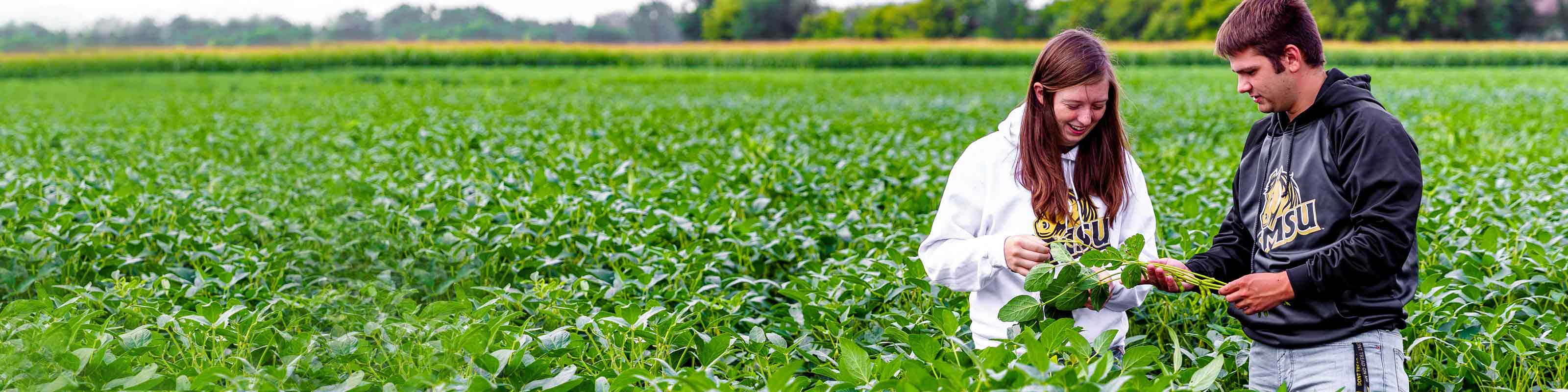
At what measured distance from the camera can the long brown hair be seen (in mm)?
2176

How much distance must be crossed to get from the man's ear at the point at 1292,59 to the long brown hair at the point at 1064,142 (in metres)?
0.34

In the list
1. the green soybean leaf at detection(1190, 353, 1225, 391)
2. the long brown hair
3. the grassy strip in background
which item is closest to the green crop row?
the grassy strip in background

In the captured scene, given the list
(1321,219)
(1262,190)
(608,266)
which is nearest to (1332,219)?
(1321,219)

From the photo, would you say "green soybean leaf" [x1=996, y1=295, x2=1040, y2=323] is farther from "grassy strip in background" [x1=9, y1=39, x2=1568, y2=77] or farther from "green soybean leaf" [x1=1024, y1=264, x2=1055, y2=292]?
"grassy strip in background" [x1=9, y1=39, x2=1568, y2=77]

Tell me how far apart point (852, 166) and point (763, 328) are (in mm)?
3989

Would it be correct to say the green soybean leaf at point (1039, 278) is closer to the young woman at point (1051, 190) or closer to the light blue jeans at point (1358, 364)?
the young woman at point (1051, 190)

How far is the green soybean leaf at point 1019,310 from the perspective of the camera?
2035 millimetres

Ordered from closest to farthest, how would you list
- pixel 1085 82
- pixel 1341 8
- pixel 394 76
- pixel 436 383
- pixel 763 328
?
pixel 436 383 → pixel 1085 82 → pixel 763 328 → pixel 394 76 → pixel 1341 8

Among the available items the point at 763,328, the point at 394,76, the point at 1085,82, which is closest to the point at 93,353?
the point at 763,328

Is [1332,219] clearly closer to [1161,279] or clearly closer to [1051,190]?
[1161,279]

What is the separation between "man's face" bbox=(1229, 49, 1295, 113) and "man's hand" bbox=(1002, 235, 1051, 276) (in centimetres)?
51

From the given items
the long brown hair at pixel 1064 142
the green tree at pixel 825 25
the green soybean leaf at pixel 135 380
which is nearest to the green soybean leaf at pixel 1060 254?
the long brown hair at pixel 1064 142

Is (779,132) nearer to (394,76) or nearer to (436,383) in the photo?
(436,383)

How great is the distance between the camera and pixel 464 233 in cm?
409
